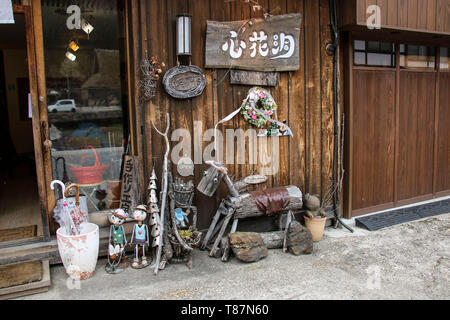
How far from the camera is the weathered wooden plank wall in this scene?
4.45 meters

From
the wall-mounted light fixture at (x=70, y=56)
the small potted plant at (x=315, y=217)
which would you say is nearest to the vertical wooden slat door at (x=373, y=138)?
the small potted plant at (x=315, y=217)

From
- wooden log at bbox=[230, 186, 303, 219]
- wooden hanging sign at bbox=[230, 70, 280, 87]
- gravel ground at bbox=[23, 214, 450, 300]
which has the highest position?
wooden hanging sign at bbox=[230, 70, 280, 87]

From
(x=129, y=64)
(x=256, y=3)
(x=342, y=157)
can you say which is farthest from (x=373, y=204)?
(x=129, y=64)

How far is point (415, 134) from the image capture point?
6570mm

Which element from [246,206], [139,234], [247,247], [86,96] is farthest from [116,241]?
[86,96]

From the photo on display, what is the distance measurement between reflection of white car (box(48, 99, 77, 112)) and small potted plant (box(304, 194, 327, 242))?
18.8ft

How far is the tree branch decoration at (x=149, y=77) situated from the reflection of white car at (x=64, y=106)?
15.3 feet

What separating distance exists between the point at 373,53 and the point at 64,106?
254 inches

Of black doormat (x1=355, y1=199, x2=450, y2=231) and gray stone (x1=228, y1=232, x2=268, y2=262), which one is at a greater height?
gray stone (x1=228, y1=232, x2=268, y2=262)

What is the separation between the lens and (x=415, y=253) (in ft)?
15.4

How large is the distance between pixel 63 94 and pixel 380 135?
6670 mm

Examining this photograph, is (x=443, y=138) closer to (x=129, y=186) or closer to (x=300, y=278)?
(x=300, y=278)

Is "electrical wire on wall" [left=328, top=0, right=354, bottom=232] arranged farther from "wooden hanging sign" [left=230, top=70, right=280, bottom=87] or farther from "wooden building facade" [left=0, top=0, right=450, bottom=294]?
"wooden hanging sign" [left=230, top=70, right=280, bottom=87]

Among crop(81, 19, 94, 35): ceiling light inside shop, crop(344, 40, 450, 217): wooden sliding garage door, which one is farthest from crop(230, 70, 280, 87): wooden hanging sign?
crop(81, 19, 94, 35): ceiling light inside shop
